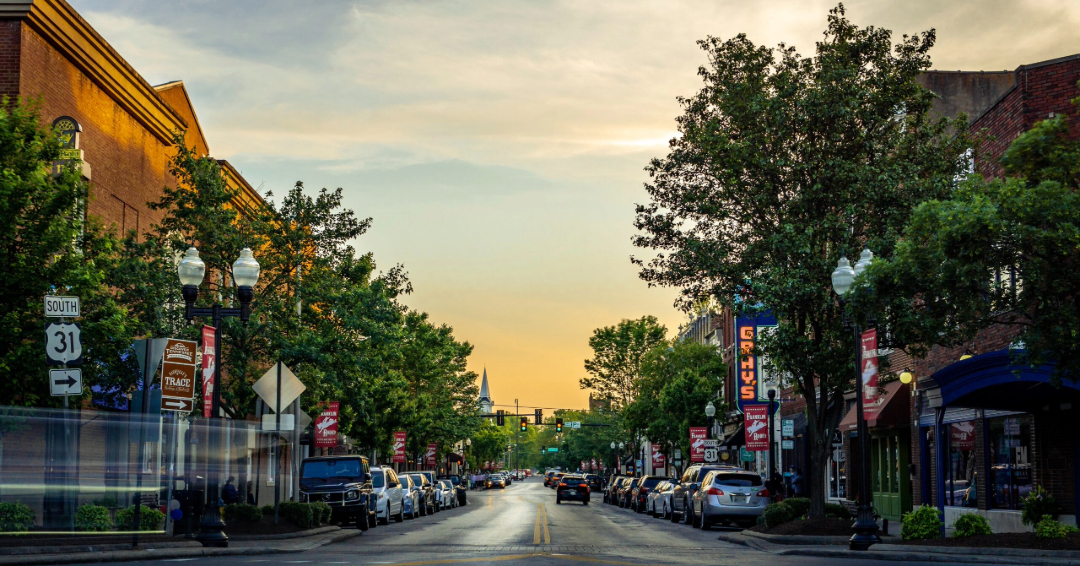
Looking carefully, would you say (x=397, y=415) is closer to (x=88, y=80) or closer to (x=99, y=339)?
(x=88, y=80)

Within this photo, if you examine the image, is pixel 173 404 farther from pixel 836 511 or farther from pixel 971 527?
pixel 836 511

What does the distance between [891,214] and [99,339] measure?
16.9m

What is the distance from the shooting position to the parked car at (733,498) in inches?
1176

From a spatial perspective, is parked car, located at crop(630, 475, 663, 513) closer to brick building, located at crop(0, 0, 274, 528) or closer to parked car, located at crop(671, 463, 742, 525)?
parked car, located at crop(671, 463, 742, 525)

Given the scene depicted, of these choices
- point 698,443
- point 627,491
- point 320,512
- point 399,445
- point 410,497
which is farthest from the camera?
point 627,491

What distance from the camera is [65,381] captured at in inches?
637

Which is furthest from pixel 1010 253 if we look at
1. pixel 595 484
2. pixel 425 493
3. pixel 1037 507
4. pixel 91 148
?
pixel 595 484

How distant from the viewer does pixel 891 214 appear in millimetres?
24531

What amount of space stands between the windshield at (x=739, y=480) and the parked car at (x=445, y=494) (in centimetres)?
2078

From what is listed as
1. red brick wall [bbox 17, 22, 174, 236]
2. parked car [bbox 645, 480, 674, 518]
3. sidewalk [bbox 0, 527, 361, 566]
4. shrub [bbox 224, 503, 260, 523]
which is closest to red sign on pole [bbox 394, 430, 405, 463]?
parked car [bbox 645, 480, 674, 518]

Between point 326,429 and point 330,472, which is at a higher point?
point 326,429

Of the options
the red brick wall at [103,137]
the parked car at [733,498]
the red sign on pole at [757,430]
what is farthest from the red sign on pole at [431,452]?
the parked car at [733,498]

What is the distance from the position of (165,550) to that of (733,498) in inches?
645

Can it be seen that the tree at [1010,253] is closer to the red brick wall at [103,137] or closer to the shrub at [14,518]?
the shrub at [14,518]
